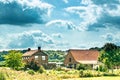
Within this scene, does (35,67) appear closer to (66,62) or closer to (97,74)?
(97,74)

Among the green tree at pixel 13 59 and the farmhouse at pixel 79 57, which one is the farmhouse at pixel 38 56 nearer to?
the farmhouse at pixel 79 57

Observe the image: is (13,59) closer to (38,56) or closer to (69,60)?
(38,56)

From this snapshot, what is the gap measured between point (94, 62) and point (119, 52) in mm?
27754

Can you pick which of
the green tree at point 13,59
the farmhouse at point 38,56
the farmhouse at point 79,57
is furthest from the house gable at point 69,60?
the green tree at point 13,59

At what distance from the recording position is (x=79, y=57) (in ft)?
393

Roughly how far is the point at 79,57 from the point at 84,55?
6.01 feet

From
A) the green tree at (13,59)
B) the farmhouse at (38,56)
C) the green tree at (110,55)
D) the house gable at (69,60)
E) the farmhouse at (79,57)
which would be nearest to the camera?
the green tree at (13,59)

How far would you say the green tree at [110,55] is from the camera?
281 feet

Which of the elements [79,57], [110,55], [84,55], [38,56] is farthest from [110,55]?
[38,56]

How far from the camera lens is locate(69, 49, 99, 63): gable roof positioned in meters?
118

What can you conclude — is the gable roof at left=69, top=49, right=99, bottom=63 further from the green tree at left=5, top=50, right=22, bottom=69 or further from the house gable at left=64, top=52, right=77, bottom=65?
the green tree at left=5, top=50, right=22, bottom=69

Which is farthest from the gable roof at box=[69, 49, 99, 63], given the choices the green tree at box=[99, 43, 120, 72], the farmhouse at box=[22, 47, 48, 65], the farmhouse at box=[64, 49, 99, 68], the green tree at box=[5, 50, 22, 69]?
the green tree at box=[5, 50, 22, 69]

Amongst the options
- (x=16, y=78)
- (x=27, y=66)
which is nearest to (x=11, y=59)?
(x=27, y=66)

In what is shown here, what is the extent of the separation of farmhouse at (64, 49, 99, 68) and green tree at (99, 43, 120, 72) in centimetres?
2826
